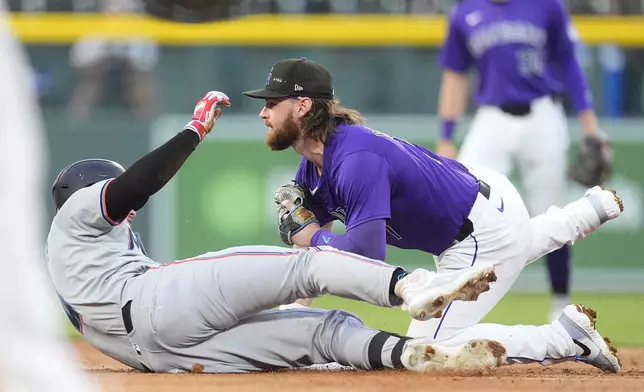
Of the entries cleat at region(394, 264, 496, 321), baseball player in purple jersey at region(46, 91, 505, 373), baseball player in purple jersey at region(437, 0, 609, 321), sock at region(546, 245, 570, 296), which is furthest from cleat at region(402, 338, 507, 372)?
baseball player in purple jersey at region(437, 0, 609, 321)

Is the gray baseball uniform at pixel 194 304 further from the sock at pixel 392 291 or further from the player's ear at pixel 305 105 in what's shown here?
the player's ear at pixel 305 105

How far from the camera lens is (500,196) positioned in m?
5.70

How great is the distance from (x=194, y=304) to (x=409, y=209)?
1.16 m

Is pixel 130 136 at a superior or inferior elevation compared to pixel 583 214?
inferior

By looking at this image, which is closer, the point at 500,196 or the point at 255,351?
the point at 255,351

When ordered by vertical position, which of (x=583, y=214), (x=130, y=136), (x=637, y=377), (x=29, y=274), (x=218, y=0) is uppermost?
(x=218, y=0)

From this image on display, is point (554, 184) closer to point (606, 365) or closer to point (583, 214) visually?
point (583, 214)

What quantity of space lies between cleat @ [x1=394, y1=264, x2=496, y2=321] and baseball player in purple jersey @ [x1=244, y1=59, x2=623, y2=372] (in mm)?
645

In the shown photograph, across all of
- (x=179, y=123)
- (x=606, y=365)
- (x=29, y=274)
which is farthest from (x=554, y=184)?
(x=29, y=274)

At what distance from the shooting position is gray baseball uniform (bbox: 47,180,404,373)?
4.76 meters

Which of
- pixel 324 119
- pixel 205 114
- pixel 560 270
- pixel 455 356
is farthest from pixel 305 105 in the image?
pixel 560 270

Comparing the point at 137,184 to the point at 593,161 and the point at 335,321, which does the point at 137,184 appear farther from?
the point at 593,161

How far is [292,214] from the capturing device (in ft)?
17.5

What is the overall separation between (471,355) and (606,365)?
98 cm
